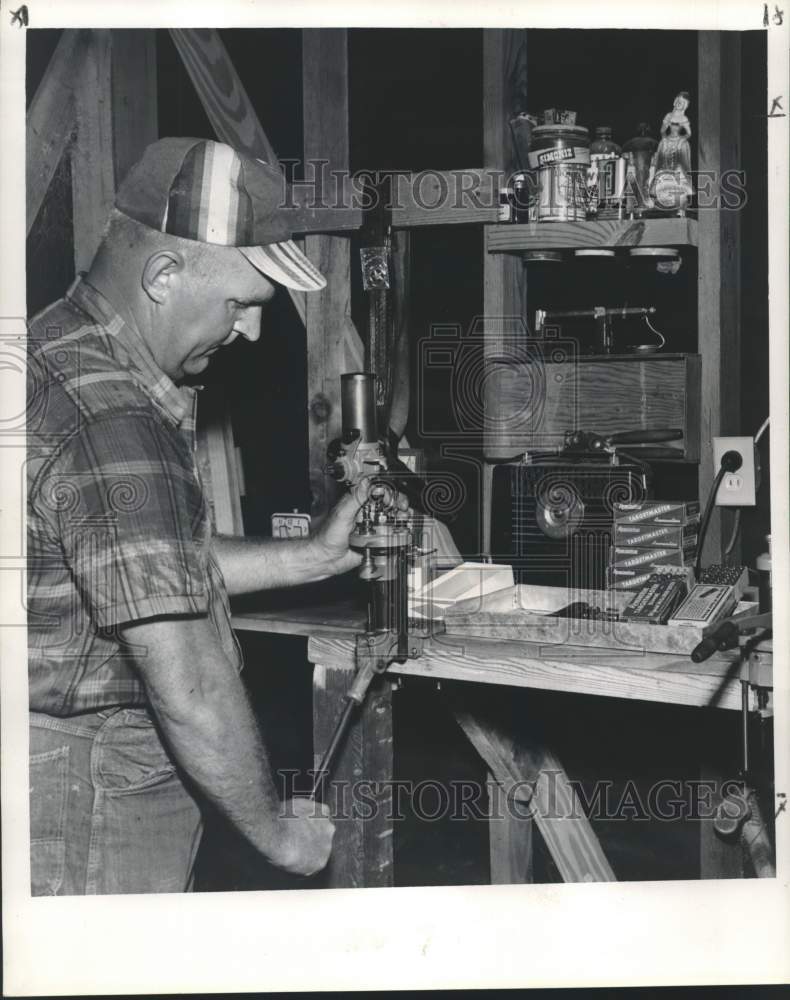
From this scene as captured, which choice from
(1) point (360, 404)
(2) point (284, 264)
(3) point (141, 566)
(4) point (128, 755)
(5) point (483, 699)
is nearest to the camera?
(3) point (141, 566)

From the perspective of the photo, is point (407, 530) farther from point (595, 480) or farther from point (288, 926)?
point (288, 926)

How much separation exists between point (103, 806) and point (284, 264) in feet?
3.11

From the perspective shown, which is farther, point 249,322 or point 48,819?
point 249,322

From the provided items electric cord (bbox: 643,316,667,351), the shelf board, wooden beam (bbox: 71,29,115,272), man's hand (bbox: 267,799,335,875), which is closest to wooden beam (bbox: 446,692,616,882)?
man's hand (bbox: 267,799,335,875)

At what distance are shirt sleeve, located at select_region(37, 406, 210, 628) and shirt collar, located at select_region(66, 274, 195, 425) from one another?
0.38 feet

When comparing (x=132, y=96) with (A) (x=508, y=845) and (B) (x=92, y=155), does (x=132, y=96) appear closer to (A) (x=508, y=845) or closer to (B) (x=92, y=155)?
(B) (x=92, y=155)

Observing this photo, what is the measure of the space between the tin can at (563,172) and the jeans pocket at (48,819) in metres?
1.28

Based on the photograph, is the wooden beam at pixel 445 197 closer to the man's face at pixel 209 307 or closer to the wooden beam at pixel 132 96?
the man's face at pixel 209 307

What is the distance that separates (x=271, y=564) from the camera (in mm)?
2172

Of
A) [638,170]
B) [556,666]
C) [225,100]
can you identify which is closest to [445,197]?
[638,170]

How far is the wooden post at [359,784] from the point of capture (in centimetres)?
200

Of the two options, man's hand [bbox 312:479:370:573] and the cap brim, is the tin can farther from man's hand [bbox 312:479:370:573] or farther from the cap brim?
man's hand [bbox 312:479:370:573]

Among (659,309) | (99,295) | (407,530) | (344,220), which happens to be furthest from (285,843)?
(659,309)

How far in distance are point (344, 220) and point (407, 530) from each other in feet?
2.02
